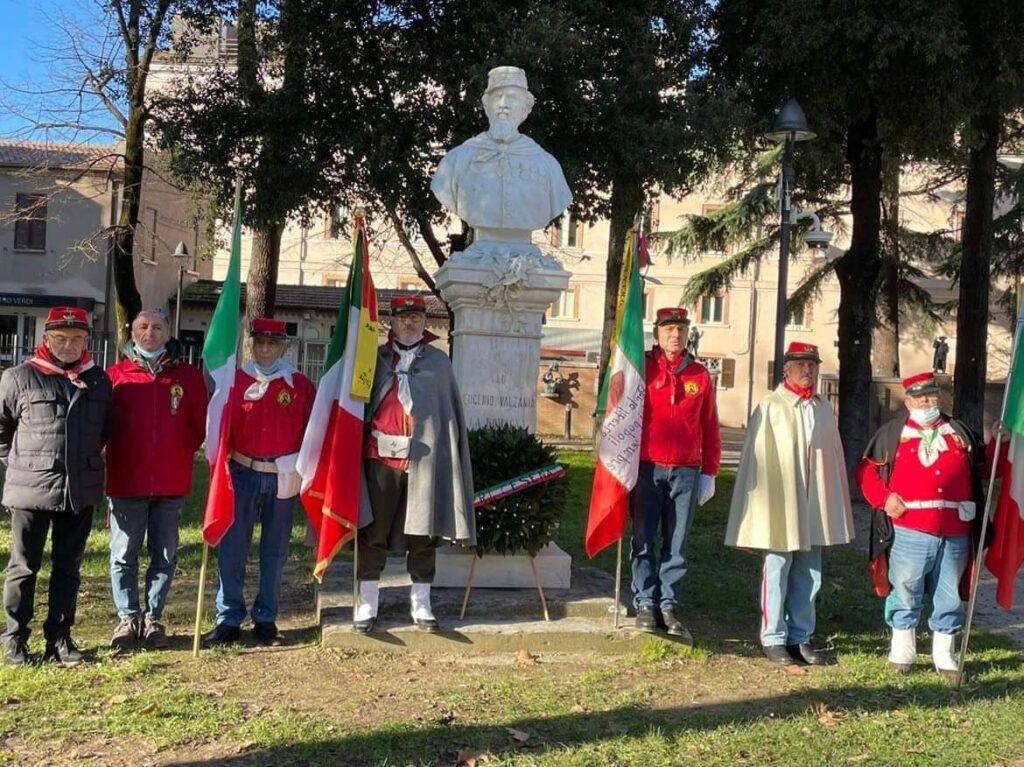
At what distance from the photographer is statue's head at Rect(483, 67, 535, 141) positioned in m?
7.36

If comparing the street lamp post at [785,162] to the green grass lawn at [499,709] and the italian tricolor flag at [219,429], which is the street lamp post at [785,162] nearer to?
the green grass lawn at [499,709]

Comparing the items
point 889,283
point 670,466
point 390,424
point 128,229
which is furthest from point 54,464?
point 889,283

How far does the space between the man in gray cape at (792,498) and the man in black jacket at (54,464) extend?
11.7 ft

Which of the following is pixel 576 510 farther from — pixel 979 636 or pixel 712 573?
pixel 979 636

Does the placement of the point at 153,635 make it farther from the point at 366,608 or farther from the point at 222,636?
the point at 366,608

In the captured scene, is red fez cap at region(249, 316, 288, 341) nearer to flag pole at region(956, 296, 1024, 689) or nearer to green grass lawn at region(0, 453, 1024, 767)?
green grass lawn at region(0, 453, 1024, 767)

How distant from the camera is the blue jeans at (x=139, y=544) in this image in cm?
596

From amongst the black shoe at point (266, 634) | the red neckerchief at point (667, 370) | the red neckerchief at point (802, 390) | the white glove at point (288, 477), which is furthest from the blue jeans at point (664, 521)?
the black shoe at point (266, 634)

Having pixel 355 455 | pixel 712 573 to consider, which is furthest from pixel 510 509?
pixel 712 573

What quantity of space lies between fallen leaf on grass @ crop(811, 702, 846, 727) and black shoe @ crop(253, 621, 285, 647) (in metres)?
3.02

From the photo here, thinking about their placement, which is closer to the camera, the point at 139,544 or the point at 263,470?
the point at 139,544

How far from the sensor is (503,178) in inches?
291

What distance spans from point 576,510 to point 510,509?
7326 mm

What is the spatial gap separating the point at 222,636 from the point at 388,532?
3.79 ft
